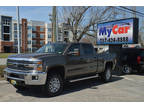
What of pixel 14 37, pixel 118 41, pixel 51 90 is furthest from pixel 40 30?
pixel 51 90

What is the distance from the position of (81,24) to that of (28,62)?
52.1 ft

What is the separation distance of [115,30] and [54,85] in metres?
7.07

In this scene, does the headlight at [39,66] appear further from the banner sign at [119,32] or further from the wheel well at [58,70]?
the banner sign at [119,32]

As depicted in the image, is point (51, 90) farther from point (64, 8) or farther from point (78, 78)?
point (64, 8)

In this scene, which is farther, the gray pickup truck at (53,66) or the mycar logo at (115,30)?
the mycar logo at (115,30)

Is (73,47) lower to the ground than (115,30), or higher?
lower

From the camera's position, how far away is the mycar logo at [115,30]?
10491 millimetres

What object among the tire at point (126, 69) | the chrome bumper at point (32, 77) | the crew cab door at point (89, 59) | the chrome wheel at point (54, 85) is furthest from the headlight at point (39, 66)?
the tire at point (126, 69)

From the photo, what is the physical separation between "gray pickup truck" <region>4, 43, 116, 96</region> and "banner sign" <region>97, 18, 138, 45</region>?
3689 millimetres

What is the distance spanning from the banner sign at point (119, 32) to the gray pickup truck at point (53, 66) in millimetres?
3689

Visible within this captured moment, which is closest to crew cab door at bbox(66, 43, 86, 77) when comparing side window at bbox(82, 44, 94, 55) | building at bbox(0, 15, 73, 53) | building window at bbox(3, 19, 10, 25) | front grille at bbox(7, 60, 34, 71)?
side window at bbox(82, 44, 94, 55)

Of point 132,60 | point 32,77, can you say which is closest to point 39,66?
point 32,77

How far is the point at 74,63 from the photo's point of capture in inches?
254

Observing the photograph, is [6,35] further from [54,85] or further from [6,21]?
[54,85]
